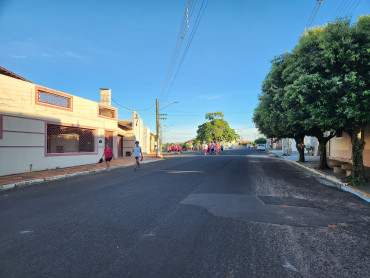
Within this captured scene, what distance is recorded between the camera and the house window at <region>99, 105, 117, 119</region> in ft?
60.0

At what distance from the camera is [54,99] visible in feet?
45.5

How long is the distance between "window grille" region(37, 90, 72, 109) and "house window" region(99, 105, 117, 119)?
129 inches

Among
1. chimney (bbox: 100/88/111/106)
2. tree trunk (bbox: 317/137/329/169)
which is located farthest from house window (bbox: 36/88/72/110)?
tree trunk (bbox: 317/137/329/169)

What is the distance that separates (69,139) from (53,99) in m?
2.98

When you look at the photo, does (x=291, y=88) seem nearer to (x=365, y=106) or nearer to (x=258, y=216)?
(x=365, y=106)

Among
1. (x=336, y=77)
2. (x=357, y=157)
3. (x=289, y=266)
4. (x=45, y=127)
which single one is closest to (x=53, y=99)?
(x=45, y=127)

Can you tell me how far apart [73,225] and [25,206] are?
232 cm

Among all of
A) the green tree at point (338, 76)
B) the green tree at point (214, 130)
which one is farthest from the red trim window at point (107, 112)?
the green tree at point (214, 130)

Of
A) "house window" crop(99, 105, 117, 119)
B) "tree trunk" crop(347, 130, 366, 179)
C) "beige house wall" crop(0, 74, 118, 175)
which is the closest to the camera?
"tree trunk" crop(347, 130, 366, 179)

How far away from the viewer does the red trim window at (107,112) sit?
18.1 meters

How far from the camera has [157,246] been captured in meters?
3.15

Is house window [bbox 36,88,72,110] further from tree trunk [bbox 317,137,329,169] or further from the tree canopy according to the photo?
tree trunk [bbox 317,137,329,169]

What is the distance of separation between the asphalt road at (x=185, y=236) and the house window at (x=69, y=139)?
340 inches

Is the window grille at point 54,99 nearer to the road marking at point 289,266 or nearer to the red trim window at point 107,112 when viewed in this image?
the red trim window at point 107,112
